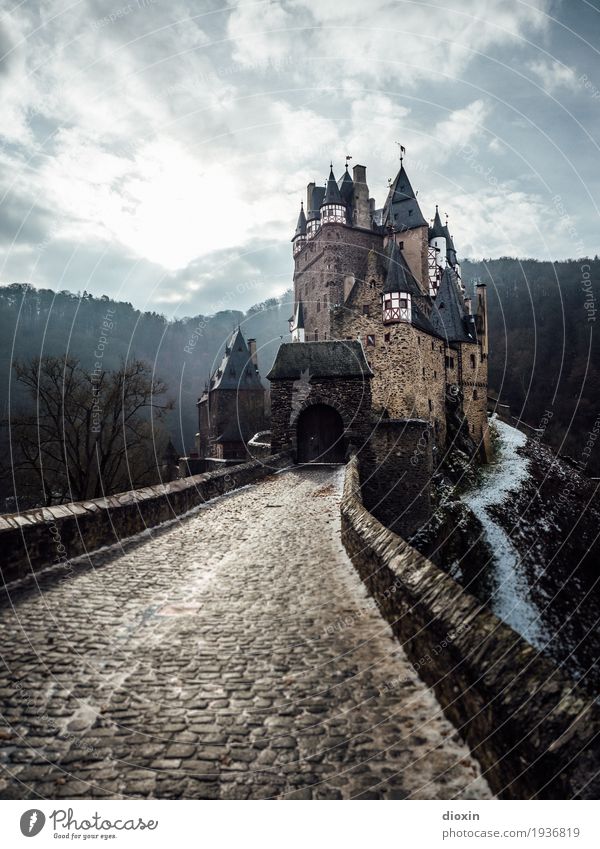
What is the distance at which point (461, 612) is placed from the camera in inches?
148

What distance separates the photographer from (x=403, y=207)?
43.0m

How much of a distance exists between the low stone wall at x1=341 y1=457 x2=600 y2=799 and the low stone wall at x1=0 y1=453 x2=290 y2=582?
5.03 m

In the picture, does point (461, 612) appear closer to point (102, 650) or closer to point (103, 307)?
point (102, 650)

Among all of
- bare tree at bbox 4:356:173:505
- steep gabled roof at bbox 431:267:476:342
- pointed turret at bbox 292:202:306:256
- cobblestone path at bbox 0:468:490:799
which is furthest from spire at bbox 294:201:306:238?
cobblestone path at bbox 0:468:490:799

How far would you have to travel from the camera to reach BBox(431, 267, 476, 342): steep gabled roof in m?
37.1

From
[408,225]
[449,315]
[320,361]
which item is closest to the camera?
[320,361]

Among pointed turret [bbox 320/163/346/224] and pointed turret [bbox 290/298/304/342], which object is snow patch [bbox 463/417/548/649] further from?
pointed turret [bbox 320/163/346/224]

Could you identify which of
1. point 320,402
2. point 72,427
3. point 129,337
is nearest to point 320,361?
point 320,402

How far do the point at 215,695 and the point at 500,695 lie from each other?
2.14m

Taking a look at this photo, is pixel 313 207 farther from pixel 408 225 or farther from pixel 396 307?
pixel 396 307

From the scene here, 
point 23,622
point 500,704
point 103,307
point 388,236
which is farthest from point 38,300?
point 500,704

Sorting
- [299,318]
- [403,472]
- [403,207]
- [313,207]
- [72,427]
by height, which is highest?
[313,207]

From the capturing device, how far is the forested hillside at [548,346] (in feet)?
178
